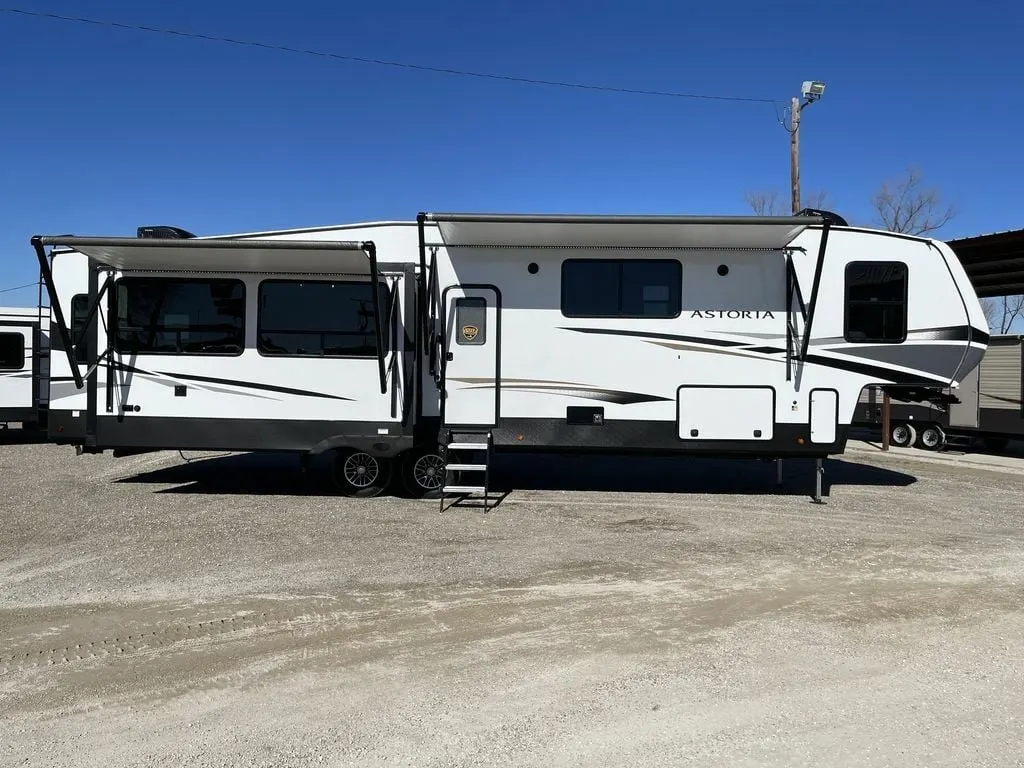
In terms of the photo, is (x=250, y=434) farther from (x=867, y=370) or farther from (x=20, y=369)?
(x=20, y=369)

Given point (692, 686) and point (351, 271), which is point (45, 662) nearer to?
point (692, 686)

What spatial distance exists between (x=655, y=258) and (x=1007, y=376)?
28.4 ft

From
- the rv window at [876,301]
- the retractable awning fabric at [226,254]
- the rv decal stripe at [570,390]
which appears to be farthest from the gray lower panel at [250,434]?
the rv window at [876,301]

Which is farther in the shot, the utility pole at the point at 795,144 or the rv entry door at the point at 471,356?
the utility pole at the point at 795,144

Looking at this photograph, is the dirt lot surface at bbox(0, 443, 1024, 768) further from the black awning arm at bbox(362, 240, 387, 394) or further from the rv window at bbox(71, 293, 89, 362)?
the rv window at bbox(71, 293, 89, 362)

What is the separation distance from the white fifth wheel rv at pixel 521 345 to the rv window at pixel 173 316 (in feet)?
0.07

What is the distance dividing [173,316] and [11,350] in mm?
6966

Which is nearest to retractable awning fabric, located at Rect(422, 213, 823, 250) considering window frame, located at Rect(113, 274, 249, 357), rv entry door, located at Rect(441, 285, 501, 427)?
rv entry door, located at Rect(441, 285, 501, 427)

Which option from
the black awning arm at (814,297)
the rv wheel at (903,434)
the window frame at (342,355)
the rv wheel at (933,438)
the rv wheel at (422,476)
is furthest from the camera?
the rv wheel at (903,434)

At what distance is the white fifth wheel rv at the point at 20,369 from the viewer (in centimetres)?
1270

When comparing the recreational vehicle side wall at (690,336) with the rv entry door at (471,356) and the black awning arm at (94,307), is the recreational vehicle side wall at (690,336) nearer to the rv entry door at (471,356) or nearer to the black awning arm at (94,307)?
the rv entry door at (471,356)

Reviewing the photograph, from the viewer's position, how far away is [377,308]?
24.2 feet

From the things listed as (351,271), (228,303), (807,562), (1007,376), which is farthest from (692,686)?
(1007,376)

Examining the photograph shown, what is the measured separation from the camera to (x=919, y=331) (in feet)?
25.6
